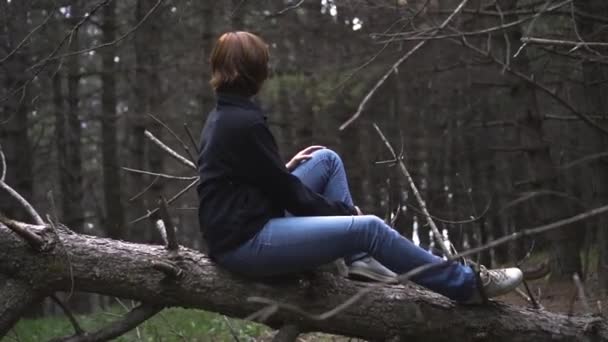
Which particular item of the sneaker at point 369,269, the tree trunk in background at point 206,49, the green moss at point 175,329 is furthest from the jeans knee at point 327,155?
the tree trunk in background at point 206,49

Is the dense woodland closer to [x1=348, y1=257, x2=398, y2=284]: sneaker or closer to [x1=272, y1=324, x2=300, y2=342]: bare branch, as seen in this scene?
A: [x1=348, y1=257, x2=398, y2=284]: sneaker

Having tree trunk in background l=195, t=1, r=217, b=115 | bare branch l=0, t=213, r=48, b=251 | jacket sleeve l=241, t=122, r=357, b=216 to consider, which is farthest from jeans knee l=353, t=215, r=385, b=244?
tree trunk in background l=195, t=1, r=217, b=115

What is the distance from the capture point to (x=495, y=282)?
419 centimetres

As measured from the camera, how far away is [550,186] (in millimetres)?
10703

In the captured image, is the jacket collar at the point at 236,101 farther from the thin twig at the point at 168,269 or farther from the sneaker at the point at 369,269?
the sneaker at the point at 369,269

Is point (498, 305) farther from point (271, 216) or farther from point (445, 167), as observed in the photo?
point (445, 167)

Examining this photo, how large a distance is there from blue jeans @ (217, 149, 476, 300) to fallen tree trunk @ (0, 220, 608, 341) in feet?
0.59

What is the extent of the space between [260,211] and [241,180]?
0.60 feet

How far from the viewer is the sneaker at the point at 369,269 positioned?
426 cm

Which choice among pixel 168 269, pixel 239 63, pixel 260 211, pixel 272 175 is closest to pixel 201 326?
pixel 168 269

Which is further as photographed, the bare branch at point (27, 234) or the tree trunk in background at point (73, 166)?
the tree trunk in background at point (73, 166)

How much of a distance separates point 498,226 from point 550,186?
885cm

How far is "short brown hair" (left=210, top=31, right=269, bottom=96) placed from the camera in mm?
3994

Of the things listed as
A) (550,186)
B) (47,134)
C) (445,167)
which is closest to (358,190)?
(445,167)
